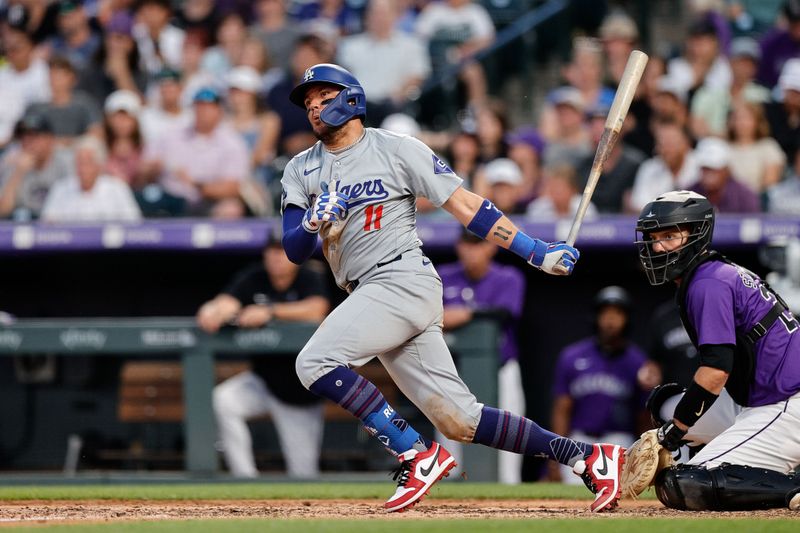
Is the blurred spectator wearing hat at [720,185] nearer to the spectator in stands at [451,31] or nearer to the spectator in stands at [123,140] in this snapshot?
the spectator in stands at [451,31]

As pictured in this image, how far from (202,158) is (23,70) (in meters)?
2.48

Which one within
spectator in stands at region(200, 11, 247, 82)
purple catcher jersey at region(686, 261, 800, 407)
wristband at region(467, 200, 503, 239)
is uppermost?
spectator in stands at region(200, 11, 247, 82)

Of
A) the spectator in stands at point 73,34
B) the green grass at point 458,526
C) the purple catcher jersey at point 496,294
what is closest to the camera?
the green grass at point 458,526

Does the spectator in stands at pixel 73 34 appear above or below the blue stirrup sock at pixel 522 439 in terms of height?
above

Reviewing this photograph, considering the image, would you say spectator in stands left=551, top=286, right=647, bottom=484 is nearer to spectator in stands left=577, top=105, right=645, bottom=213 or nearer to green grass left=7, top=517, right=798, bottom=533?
spectator in stands left=577, top=105, right=645, bottom=213

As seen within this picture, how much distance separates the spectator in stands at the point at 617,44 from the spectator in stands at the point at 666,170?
3.89 ft

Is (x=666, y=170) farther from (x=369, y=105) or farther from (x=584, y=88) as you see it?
(x=369, y=105)

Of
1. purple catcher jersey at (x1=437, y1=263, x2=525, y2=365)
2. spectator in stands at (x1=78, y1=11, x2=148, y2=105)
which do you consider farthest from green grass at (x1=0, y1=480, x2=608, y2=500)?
spectator in stands at (x1=78, y1=11, x2=148, y2=105)

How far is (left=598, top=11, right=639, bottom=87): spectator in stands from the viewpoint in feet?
32.6

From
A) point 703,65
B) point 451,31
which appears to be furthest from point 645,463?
point 451,31

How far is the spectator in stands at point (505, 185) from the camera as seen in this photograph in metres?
8.72

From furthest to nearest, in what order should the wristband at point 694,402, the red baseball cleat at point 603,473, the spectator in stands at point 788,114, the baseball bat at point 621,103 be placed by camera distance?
the spectator in stands at point 788,114 → the baseball bat at point 621,103 → the red baseball cleat at point 603,473 → the wristband at point 694,402

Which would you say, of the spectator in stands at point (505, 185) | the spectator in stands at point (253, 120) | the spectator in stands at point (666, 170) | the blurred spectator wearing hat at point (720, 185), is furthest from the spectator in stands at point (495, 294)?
the spectator in stands at point (253, 120)

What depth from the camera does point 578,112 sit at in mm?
9312
